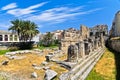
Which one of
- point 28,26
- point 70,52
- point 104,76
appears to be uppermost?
point 28,26

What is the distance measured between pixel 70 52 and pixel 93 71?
1.97 meters

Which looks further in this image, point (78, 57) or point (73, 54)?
point (78, 57)

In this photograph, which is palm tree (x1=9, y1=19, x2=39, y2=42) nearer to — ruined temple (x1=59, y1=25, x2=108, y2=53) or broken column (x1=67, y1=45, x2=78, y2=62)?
ruined temple (x1=59, y1=25, x2=108, y2=53)

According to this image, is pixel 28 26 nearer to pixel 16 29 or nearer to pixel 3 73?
pixel 16 29

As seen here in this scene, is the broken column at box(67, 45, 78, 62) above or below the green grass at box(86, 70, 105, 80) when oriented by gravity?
above

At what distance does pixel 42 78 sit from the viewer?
45.0ft

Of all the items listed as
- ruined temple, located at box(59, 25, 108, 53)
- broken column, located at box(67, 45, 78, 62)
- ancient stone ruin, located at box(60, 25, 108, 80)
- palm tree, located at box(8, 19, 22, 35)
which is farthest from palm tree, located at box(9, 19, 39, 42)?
broken column, located at box(67, 45, 78, 62)

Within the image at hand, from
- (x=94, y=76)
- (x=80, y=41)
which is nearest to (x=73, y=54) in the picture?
(x=94, y=76)

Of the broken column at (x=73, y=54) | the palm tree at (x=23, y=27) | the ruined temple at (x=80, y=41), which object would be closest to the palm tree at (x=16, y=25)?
the palm tree at (x=23, y=27)

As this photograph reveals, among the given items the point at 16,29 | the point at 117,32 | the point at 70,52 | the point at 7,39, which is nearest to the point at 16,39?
the point at 7,39

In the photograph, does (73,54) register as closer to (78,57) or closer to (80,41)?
(78,57)

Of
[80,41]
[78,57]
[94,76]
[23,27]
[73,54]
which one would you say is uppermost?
[23,27]

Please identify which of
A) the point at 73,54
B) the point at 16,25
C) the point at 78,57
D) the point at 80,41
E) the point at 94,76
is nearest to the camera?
the point at 94,76

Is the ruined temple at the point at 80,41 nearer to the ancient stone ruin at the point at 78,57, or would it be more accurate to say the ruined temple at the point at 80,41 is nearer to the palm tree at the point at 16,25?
the ancient stone ruin at the point at 78,57
